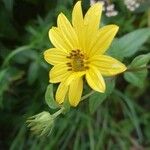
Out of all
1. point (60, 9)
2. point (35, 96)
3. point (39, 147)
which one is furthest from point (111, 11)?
point (39, 147)

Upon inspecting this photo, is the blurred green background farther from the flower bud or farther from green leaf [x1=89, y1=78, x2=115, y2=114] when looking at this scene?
the flower bud

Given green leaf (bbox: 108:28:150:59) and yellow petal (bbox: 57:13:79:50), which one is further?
green leaf (bbox: 108:28:150:59)

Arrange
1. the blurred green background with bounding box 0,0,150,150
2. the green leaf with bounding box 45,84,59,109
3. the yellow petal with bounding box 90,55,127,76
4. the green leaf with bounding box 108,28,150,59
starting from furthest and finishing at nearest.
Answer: the blurred green background with bounding box 0,0,150,150 < the green leaf with bounding box 108,28,150,59 < the green leaf with bounding box 45,84,59,109 < the yellow petal with bounding box 90,55,127,76

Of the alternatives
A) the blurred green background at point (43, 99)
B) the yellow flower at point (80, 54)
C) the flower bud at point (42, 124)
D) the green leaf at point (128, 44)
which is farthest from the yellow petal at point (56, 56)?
the blurred green background at point (43, 99)

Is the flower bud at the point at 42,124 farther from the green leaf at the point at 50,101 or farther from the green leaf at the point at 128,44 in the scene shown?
the green leaf at the point at 128,44

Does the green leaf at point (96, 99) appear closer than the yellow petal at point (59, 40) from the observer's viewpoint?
No

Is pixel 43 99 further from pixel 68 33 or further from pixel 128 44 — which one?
pixel 68 33

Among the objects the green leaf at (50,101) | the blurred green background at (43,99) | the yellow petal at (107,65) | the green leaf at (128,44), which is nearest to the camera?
the yellow petal at (107,65)

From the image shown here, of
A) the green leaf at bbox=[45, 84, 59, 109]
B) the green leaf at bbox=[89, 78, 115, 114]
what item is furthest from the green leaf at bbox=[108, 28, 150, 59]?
the green leaf at bbox=[45, 84, 59, 109]
